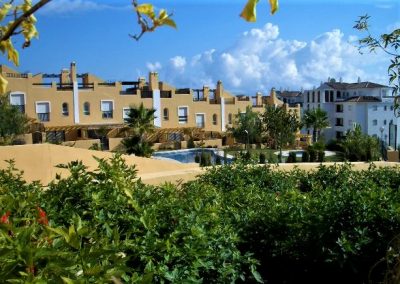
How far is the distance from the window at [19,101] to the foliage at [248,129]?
62.3 ft

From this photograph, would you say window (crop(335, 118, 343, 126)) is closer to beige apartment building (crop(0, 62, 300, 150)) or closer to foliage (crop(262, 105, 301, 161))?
beige apartment building (crop(0, 62, 300, 150))

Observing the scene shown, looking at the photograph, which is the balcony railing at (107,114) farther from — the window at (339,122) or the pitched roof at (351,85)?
the pitched roof at (351,85)

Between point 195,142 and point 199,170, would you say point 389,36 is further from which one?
point 195,142

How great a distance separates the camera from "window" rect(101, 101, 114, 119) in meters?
45.4

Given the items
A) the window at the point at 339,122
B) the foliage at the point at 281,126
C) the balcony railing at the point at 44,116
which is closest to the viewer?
the balcony railing at the point at 44,116

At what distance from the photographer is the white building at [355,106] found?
63500 mm

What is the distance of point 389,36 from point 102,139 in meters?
39.2

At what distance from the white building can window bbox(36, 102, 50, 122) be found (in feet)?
121

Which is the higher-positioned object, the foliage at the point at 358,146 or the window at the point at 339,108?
the window at the point at 339,108

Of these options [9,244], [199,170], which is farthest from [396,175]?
[9,244]

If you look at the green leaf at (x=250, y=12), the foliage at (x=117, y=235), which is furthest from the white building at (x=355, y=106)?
the green leaf at (x=250, y=12)

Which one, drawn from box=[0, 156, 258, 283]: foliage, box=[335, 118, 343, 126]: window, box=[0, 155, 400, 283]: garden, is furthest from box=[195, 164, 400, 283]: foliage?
box=[335, 118, 343, 126]: window

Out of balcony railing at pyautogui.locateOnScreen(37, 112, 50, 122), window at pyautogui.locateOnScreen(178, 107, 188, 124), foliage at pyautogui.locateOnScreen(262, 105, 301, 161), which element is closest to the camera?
balcony railing at pyautogui.locateOnScreen(37, 112, 50, 122)

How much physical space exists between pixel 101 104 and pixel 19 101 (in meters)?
7.19
